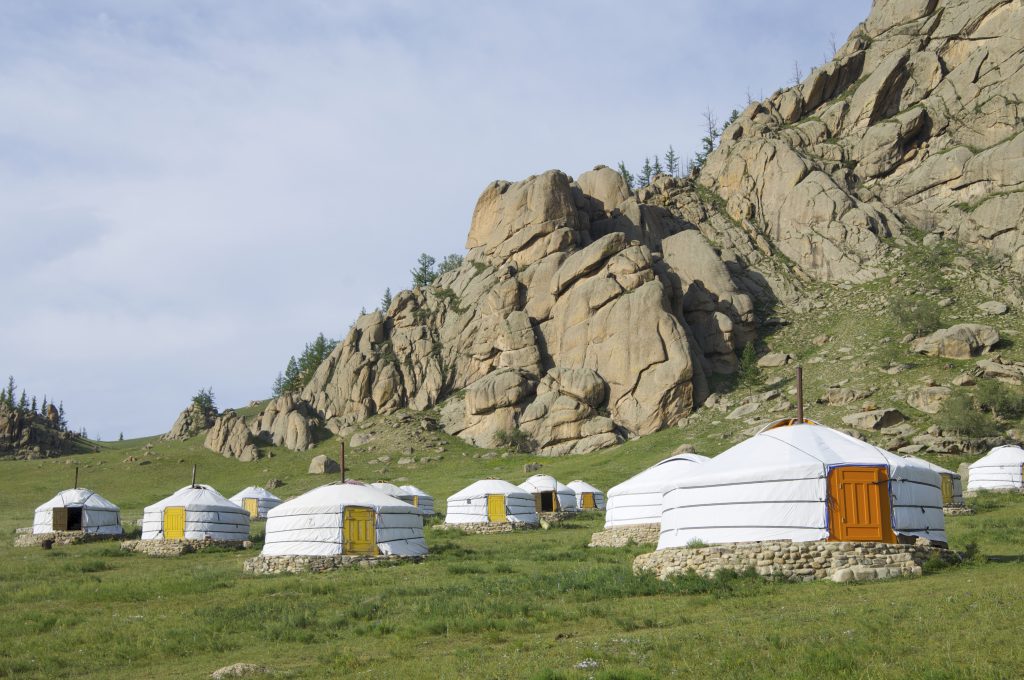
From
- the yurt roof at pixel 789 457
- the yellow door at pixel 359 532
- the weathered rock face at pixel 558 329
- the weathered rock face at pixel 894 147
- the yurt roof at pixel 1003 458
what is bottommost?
the yellow door at pixel 359 532

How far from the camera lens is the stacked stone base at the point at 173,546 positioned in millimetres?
28969

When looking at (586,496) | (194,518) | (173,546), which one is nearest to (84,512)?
(194,518)

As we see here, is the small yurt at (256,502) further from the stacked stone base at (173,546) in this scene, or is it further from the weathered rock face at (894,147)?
the weathered rock face at (894,147)

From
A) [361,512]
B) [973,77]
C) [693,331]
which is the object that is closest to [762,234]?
[693,331]

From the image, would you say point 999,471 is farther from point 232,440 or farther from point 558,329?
point 232,440

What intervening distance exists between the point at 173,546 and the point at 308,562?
32.1 ft

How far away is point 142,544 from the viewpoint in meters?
30.2

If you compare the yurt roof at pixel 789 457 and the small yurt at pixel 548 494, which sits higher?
the yurt roof at pixel 789 457

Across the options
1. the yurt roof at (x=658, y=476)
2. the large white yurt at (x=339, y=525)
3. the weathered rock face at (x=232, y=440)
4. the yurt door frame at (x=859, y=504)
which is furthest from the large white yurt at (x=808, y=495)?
the weathered rock face at (x=232, y=440)

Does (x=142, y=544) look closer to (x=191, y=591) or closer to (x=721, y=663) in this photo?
(x=191, y=591)

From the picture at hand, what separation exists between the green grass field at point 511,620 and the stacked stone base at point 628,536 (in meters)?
1.88

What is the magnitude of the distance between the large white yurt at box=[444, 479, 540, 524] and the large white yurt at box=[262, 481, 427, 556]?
458 inches

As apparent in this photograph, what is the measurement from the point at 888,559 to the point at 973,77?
69.9 m

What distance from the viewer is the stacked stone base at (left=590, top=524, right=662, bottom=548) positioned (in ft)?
84.7
